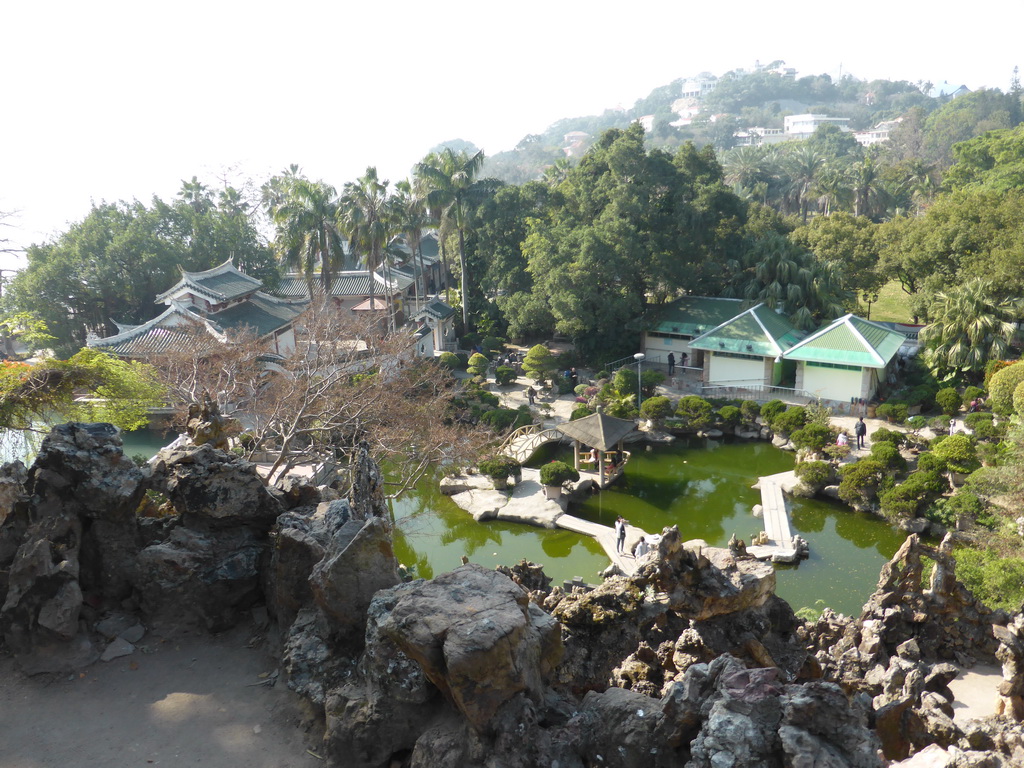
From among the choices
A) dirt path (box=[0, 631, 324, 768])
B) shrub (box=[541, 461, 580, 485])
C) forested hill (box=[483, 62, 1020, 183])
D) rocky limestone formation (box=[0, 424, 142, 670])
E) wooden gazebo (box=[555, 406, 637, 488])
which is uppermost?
forested hill (box=[483, 62, 1020, 183])

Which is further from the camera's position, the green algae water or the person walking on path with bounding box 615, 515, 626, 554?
the person walking on path with bounding box 615, 515, 626, 554

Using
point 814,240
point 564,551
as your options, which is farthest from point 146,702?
point 814,240

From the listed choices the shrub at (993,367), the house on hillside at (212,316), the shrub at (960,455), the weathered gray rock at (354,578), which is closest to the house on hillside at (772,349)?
the shrub at (993,367)

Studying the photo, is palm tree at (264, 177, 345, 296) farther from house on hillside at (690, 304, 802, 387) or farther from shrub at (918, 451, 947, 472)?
shrub at (918, 451, 947, 472)

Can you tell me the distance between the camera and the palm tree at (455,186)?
106ft

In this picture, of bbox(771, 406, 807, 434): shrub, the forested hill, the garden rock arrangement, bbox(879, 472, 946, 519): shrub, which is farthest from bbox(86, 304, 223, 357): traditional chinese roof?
the forested hill

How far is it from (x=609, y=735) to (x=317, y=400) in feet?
37.6

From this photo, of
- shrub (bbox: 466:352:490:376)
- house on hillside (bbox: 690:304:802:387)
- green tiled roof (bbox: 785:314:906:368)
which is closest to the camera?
green tiled roof (bbox: 785:314:906:368)

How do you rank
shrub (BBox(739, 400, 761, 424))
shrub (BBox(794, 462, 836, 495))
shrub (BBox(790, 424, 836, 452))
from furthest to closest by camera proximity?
1. shrub (BBox(739, 400, 761, 424))
2. shrub (BBox(790, 424, 836, 452))
3. shrub (BBox(794, 462, 836, 495))

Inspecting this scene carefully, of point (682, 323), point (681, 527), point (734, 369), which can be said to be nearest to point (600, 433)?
point (681, 527)

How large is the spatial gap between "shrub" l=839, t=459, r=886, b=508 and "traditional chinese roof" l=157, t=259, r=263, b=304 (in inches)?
890

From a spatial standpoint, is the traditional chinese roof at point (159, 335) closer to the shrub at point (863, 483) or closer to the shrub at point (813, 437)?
the shrub at point (813, 437)

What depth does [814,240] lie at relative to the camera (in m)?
33.5

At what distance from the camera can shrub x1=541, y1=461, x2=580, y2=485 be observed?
18.0 metres
